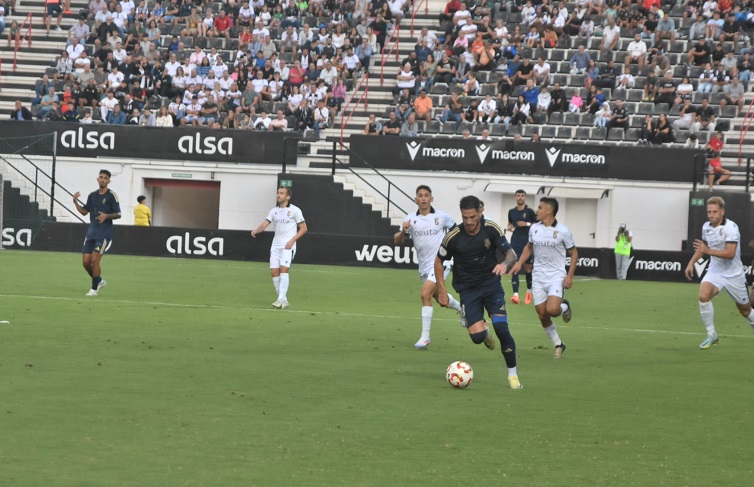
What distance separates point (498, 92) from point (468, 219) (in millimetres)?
27835

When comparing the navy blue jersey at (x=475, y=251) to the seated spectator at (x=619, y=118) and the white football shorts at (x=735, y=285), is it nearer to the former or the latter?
the white football shorts at (x=735, y=285)

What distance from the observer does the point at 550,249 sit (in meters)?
15.7

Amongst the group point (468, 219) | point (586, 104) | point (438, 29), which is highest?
point (438, 29)

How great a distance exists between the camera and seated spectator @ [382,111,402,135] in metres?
38.8

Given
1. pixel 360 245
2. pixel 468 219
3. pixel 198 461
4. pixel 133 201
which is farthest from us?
pixel 133 201

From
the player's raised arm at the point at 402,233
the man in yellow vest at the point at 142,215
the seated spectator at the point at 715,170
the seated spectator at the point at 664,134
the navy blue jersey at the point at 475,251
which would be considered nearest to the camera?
the navy blue jersey at the point at 475,251

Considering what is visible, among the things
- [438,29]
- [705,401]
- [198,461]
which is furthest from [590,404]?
[438,29]

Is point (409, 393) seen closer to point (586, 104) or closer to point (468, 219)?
point (468, 219)

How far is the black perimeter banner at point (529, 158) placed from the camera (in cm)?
3609

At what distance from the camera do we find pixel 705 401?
12008 millimetres

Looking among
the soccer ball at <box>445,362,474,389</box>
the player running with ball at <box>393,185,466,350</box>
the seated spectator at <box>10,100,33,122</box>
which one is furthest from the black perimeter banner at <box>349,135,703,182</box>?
the soccer ball at <box>445,362,474,389</box>

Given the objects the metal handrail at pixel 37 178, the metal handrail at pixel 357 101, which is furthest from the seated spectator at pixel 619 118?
the metal handrail at pixel 37 178

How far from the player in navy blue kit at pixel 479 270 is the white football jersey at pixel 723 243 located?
5.03m

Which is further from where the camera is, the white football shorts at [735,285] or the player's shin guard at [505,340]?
the white football shorts at [735,285]
